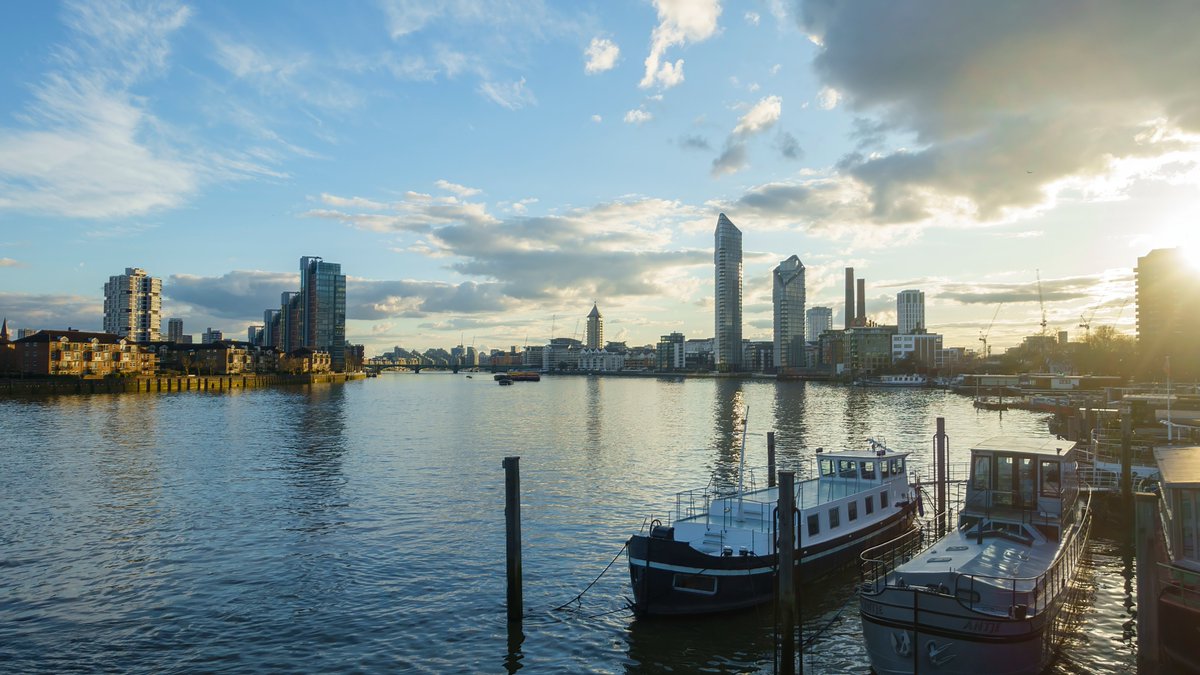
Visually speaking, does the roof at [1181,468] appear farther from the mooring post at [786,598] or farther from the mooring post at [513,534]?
the mooring post at [513,534]

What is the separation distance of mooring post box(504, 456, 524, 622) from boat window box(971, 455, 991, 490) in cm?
1716

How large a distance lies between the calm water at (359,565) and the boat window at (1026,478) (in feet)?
14.6

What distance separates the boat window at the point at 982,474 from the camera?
2619cm

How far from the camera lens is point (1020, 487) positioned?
25750 millimetres

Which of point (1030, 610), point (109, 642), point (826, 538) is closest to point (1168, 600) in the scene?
point (1030, 610)

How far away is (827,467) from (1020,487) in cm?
957

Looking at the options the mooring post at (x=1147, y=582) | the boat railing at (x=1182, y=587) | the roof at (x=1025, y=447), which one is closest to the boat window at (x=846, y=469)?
the roof at (x=1025, y=447)

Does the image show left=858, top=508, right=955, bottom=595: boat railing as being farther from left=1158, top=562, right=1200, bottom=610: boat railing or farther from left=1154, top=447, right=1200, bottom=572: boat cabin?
left=1154, top=447, right=1200, bottom=572: boat cabin

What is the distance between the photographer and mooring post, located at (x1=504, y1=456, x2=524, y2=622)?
24266 millimetres

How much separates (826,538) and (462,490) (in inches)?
1125

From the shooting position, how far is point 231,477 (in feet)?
180

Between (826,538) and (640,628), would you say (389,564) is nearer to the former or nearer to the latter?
(640,628)

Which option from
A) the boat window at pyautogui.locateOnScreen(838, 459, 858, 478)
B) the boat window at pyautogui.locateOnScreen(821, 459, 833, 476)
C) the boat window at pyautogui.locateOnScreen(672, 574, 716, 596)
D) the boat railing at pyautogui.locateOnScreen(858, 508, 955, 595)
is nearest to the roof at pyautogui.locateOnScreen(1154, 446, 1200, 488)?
the boat railing at pyautogui.locateOnScreen(858, 508, 955, 595)

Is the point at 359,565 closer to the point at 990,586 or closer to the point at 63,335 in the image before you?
the point at 990,586
